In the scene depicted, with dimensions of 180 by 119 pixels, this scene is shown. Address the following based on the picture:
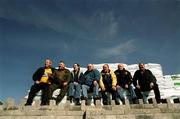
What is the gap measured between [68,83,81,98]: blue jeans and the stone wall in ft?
3.00

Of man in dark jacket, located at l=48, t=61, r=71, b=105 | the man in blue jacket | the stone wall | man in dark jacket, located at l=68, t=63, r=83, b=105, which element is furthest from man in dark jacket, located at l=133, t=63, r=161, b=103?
man in dark jacket, located at l=48, t=61, r=71, b=105

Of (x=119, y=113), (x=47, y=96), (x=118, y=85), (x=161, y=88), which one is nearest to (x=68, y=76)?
(x=47, y=96)

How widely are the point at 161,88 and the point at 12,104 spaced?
26.3 feet

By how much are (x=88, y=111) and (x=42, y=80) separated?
3043mm

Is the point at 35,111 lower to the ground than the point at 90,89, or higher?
lower

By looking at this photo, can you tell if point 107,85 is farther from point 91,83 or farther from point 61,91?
point 61,91

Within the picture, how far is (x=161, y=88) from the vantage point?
45.6 ft

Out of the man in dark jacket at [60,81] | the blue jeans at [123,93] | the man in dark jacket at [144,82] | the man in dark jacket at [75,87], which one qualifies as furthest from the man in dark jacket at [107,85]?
the man in dark jacket at [60,81]

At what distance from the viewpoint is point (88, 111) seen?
862 cm

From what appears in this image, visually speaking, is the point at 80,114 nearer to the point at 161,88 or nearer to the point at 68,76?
the point at 68,76

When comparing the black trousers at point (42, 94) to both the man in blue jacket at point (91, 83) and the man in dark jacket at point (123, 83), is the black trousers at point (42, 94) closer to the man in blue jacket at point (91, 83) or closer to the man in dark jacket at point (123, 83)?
the man in blue jacket at point (91, 83)

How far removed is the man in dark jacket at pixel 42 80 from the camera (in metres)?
10.4

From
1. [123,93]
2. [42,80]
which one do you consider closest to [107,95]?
[123,93]

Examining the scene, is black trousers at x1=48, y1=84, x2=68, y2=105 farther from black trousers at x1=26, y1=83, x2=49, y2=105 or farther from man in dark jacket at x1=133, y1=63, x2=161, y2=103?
man in dark jacket at x1=133, y1=63, x2=161, y2=103
